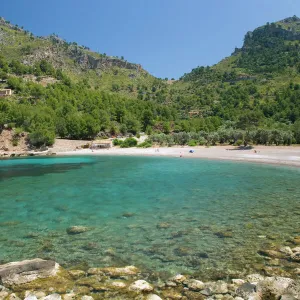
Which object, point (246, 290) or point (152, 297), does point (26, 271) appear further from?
point (246, 290)

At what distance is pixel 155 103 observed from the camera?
148m

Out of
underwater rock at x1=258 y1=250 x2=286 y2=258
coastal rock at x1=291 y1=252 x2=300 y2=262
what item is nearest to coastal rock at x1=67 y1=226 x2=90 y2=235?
underwater rock at x1=258 y1=250 x2=286 y2=258

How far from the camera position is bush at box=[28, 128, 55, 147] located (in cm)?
7606

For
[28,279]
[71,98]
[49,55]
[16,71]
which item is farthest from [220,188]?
[49,55]

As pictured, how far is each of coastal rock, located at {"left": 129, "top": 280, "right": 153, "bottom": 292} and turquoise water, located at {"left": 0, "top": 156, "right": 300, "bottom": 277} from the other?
1003 millimetres

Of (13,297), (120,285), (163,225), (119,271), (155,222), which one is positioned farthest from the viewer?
(155,222)

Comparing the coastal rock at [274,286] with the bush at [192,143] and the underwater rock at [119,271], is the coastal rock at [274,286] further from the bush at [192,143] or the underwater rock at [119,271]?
the bush at [192,143]

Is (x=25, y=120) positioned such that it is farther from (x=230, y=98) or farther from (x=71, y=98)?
(x=230, y=98)

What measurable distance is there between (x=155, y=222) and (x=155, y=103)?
447 ft

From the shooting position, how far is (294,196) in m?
20.5

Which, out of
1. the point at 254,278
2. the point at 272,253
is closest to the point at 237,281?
the point at 254,278

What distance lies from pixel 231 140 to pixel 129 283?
6560 cm

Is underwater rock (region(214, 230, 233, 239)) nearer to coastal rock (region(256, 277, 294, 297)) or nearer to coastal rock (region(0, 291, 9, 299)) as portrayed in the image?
coastal rock (region(256, 277, 294, 297))

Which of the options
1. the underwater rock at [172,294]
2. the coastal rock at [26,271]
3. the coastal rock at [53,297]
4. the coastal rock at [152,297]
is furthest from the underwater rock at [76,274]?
Answer: the underwater rock at [172,294]
